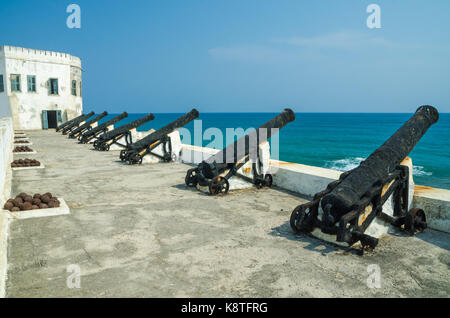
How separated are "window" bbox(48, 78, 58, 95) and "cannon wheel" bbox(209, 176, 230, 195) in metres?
28.2

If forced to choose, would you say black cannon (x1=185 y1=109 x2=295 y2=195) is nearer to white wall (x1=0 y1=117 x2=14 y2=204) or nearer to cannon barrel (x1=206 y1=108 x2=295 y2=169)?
cannon barrel (x1=206 y1=108 x2=295 y2=169)

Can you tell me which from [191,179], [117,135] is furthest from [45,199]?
[117,135]

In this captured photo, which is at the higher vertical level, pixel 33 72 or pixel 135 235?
pixel 33 72

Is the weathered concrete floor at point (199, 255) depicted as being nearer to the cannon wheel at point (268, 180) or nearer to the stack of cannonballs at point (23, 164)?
the cannon wheel at point (268, 180)

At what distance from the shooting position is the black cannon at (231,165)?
6.87 m

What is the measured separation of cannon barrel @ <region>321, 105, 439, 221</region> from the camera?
13.5 feet

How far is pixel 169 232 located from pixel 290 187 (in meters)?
3.32

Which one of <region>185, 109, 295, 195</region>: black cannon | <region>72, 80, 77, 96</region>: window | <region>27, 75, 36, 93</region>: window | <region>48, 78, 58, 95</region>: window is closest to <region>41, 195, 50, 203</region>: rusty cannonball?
<region>185, 109, 295, 195</region>: black cannon

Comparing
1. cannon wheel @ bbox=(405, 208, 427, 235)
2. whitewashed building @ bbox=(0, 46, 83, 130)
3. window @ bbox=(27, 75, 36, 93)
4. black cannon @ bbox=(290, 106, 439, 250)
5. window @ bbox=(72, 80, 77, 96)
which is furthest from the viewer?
window @ bbox=(72, 80, 77, 96)
